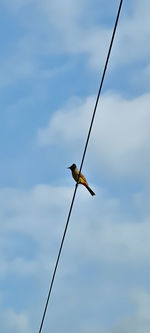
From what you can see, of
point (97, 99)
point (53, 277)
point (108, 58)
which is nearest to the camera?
point (108, 58)

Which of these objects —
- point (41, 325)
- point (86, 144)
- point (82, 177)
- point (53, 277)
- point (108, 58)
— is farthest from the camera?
point (82, 177)

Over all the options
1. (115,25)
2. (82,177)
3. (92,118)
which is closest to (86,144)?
(92,118)

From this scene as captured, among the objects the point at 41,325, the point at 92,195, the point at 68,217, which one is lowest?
the point at 41,325

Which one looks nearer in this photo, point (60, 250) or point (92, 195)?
point (60, 250)

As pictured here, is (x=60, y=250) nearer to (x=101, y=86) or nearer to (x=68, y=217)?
(x=68, y=217)

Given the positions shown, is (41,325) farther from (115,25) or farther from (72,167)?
(72,167)

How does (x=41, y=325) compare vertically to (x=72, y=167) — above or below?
below

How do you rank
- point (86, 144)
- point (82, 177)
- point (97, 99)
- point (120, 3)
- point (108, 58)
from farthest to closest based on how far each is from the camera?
point (82, 177)
point (86, 144)
point (97, 99)
point (108, 58)
point (120, 3)

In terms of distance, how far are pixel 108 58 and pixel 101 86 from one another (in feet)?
2.07

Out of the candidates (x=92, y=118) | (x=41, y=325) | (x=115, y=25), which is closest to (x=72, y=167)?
(x=41, y=325)

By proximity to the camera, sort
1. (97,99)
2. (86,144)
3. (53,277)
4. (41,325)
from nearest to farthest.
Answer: (97,99) < (86,144) < (53,277) < (41,325)

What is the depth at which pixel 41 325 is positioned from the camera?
11336 mm

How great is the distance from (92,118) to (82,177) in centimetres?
1198

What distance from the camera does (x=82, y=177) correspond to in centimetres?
2109
